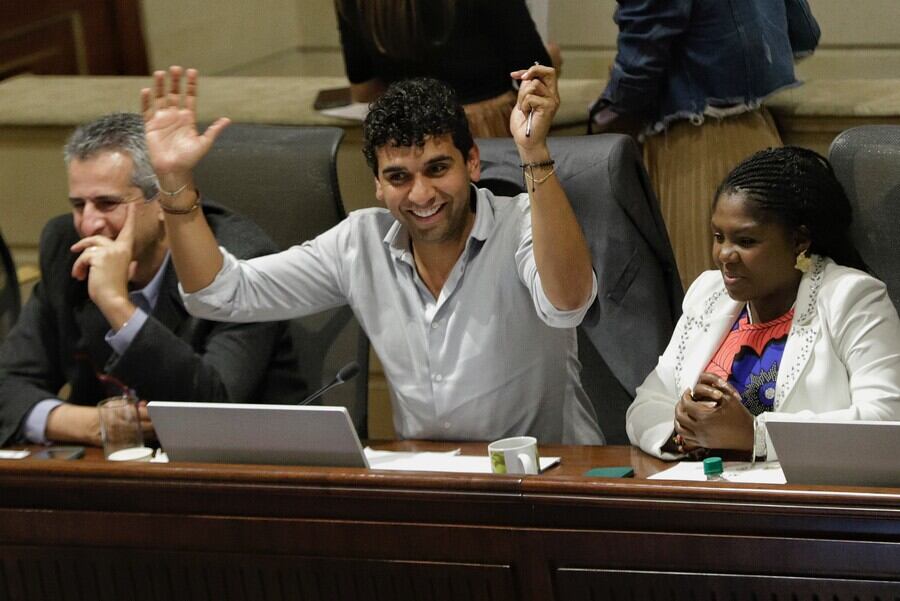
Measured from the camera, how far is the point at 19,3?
16.2 ft

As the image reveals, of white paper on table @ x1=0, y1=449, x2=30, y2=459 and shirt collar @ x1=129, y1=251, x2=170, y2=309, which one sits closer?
white paper on table @ x1=0, y1=449, x2=30, y2=459

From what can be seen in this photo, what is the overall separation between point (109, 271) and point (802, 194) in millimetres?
1132

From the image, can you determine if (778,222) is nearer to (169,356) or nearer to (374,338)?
(374,338)

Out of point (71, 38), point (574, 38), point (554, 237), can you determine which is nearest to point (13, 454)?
point (554, 237)

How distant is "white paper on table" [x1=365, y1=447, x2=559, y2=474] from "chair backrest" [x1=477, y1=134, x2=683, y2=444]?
0.48 meters

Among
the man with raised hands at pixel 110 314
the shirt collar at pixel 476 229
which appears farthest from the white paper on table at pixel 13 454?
the shirt collar at pixel 476 229

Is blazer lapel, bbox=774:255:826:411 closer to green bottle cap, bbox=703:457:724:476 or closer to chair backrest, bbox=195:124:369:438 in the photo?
green bottle cap, bbox=703:457:724:476

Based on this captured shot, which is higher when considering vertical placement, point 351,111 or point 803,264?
point 351,111

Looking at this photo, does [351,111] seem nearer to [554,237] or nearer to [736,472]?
[554,237]

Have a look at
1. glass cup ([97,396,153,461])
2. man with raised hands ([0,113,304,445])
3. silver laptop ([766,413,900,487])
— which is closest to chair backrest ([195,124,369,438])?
man with raised hands ([0,113,304,445])

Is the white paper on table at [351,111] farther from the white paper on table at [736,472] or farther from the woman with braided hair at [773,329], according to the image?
the white paper on table at [736,472]

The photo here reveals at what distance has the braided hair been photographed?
2117mm

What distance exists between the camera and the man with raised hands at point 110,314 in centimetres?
235

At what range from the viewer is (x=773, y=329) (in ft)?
6.97
